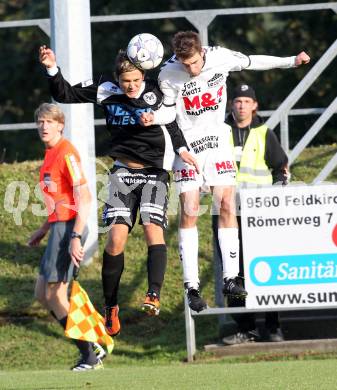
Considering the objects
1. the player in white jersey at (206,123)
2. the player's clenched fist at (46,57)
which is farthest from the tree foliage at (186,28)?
the player's clenched fist at (46,57)

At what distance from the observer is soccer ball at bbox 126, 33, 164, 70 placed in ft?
36.9

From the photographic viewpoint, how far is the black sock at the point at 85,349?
14297 mm

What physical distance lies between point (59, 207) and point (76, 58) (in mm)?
3241

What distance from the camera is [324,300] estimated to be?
48.4 ft

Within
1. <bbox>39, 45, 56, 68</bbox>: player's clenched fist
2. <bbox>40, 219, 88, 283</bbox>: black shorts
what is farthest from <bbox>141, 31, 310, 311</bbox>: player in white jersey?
<bbox>40, 219, 88, 283</bbox>: black shorts

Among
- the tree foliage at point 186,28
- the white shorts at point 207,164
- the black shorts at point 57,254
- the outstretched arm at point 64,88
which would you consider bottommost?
the black shorts at point 57,254

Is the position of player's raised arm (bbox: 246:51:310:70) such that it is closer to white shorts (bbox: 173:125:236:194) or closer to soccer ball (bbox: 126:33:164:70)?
white shorts (bbox: 173:125:236:194)

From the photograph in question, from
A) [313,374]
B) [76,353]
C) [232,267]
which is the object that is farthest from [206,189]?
[76,353]

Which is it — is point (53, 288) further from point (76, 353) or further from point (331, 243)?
point (331, 243)

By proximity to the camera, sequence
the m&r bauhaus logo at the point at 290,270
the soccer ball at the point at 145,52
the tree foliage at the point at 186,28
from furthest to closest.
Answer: the tree foliage at the point at 186,28, the m&r bauhaus logo at the point at 290,270, the soccer ball at the point at 145,52

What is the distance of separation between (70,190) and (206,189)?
2.36m

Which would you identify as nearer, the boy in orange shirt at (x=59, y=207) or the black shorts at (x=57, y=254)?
the boy in orange shirt at (x=59, y=207)

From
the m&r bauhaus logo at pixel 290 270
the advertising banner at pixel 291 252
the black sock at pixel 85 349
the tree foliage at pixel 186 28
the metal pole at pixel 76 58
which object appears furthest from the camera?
the tree foliage at pixel 186 28

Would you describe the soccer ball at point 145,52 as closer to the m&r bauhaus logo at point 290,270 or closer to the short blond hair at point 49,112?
the short blond hair at point 49,112
